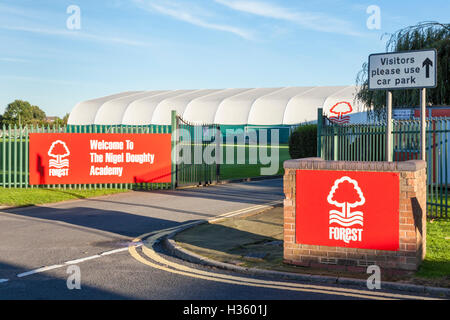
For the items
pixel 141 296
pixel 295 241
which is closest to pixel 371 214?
pixel 295 241

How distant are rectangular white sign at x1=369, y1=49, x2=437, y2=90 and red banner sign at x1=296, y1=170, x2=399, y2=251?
2.19 metres

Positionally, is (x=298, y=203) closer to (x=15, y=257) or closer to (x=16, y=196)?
(x=15, y=257)

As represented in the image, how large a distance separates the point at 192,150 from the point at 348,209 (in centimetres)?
1292

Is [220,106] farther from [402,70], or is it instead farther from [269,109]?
[402,70]

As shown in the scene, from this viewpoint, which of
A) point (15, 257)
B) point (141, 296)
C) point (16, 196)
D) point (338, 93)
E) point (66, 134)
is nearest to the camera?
point (141, 296)

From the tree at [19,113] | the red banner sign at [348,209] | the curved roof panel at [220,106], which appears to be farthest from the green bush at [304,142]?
the tree at [19,113]

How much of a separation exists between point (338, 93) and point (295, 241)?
63738 millimetres

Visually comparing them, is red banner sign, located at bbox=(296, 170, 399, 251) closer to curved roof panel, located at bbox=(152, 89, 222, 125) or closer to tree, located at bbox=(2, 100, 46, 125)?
curved roof panel, located at bbox=(152, 89, 222, 125)

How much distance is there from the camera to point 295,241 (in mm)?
7359

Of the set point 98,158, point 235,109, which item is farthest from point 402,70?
point 235,109

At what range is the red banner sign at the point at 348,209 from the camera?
6.89 m

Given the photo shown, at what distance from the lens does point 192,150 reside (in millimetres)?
19672

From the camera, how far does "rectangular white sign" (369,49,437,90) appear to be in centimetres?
828

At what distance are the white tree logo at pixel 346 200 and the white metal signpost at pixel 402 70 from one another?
5.33 feet
